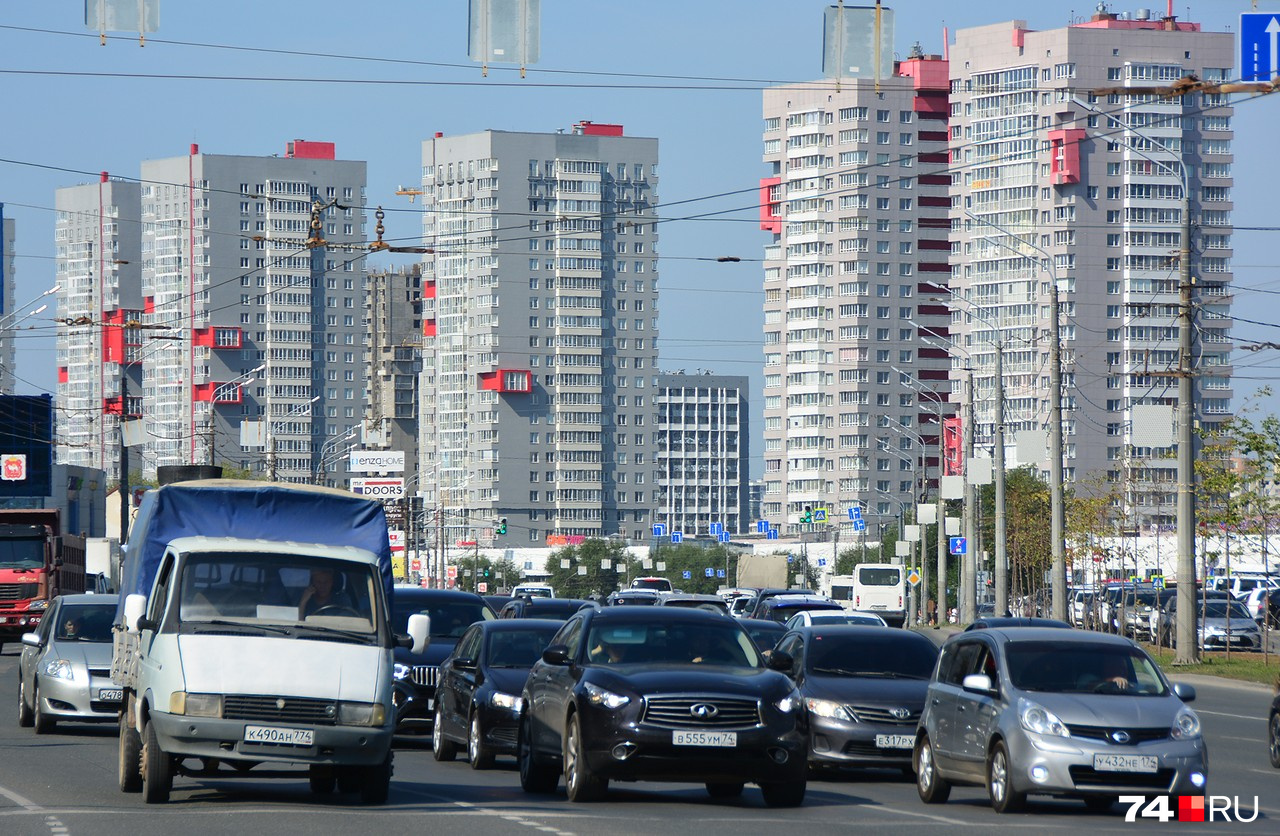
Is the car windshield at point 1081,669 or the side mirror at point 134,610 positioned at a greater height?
the side mirror at point 134,610

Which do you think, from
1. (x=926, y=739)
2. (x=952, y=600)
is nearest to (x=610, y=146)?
(x=952, y=600)

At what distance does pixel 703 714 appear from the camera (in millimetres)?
14969

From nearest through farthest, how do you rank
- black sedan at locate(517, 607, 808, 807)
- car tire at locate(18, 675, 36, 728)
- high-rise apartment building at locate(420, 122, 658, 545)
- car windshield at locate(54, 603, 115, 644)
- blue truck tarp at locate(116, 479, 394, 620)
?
black sedan at locate(517, 607, 808, 807) → blue truck tarp at locate(116, 479, 394, 620) → car windshield at locate(54, 603, 115, 644) → car tire at locate(18, 675, 36, 728) → high-rise apartment building at locate(420, 122, 658, 545)

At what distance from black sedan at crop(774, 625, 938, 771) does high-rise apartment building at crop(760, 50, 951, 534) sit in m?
153

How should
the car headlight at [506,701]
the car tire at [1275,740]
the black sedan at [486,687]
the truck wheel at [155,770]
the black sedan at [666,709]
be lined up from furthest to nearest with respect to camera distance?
the car tire at [1275,740] < the black sedan at [486,687] < the car headlight at [506,701] < the black sedan at [666,709] < the truck wheel at [155,770]

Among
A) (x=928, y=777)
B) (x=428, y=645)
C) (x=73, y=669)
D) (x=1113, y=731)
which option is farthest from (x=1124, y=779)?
(x=73, y=669)

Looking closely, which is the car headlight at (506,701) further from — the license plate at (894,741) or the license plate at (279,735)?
the license plate at (279,735)

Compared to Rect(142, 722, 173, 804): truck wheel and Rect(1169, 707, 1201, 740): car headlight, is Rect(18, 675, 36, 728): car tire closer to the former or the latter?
Rect(142, 722, 173, 804): truck wheel

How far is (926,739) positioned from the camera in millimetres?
16922

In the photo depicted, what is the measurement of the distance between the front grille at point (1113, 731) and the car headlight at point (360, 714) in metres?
5.17

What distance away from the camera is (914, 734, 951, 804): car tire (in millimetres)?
16484

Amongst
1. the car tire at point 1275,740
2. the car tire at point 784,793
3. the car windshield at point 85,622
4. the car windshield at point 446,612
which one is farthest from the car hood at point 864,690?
the car windshield at point 85,622

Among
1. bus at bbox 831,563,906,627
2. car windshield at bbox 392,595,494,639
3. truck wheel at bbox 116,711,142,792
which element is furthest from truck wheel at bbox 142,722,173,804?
bus at bbox 831,563,906,627

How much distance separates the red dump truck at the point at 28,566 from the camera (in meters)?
48.1
